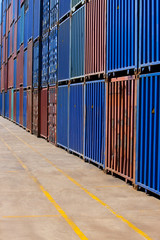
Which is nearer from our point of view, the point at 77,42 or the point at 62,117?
the point at 77,42

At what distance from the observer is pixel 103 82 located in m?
14.9

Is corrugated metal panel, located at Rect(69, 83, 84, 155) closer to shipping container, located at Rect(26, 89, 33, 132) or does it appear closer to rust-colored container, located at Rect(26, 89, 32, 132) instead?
shipping container, located at Rect(26, 89, 33, 132)

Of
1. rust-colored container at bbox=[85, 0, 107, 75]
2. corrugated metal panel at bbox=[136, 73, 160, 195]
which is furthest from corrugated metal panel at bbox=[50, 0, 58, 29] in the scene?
corrugated metal panel at bbox=[136, 73, 160, 195]

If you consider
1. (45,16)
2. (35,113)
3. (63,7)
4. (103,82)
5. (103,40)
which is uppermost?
(45,16)

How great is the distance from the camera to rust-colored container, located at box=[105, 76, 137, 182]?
40.2ft

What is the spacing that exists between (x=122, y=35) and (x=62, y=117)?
30.0ft

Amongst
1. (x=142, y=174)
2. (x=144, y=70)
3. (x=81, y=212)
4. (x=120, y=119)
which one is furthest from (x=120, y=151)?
(x=81, y=212)

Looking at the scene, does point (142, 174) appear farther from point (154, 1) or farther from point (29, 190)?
point (154, 1)

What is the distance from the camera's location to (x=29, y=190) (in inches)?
457

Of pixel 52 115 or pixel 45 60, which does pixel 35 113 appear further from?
pixel 52 115

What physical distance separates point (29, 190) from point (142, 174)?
3.02m

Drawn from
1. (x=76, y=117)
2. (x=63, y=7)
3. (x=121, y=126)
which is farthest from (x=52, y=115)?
(x=121, y=126)

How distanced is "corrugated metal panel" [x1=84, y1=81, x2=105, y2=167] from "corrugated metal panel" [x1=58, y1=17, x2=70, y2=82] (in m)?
3.92

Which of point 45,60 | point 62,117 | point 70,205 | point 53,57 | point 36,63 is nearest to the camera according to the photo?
point 70,205
